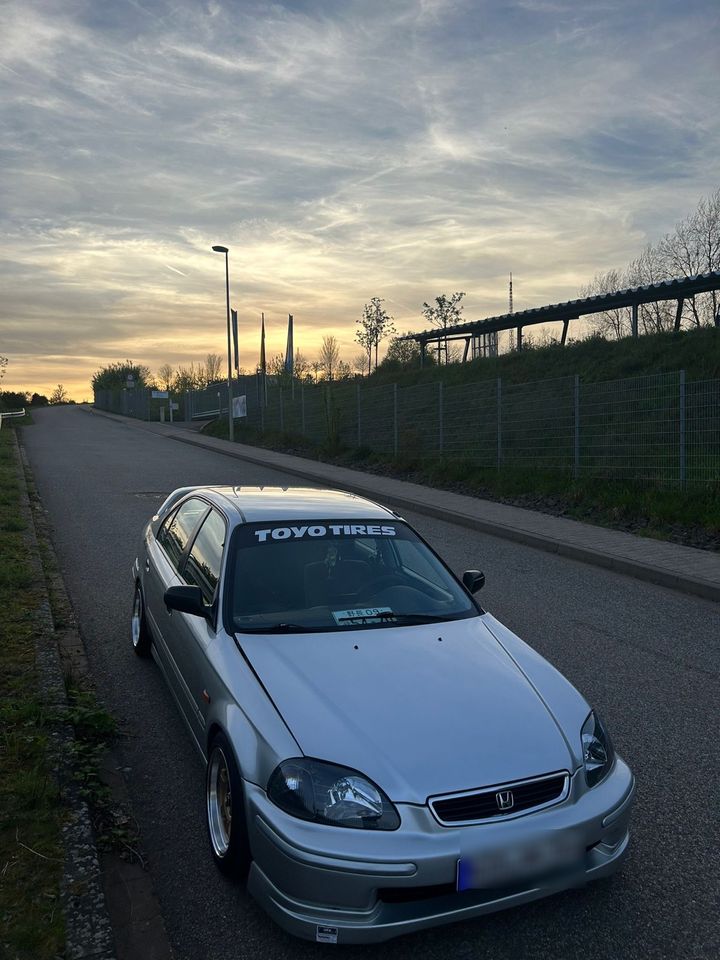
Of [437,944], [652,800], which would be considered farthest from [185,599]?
[652,800]

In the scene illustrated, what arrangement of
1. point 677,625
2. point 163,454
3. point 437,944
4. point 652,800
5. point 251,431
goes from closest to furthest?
point 437,944, point 652,800, point 677,625, point 163,454, point 251,431

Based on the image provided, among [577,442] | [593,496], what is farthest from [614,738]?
[577,442]

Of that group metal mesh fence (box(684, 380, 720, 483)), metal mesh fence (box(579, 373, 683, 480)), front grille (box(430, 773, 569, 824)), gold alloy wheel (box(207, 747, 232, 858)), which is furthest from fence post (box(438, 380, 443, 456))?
→ front grille (box(430, 773, 569, 824))

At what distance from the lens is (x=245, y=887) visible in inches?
123

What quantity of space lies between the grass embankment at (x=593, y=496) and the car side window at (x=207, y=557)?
7901 millimetres

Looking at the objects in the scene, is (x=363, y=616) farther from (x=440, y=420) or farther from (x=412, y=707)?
(x=440, y=420)

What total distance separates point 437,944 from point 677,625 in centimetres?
509

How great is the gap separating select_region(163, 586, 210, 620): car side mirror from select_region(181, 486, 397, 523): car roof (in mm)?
609

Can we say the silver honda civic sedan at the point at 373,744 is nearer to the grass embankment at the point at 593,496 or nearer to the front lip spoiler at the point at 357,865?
the front lip spoiler at the point at 357,865

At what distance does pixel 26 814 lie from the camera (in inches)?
136

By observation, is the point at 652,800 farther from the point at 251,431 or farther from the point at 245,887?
the point at 251,431

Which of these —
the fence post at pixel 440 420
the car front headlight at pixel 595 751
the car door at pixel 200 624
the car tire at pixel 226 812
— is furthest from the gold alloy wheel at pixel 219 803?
the fence post at pixel 440 420

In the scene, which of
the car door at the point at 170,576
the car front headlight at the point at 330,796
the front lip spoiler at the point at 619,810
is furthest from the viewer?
the car door at the point at 170,576

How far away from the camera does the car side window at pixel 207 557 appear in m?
4.25
